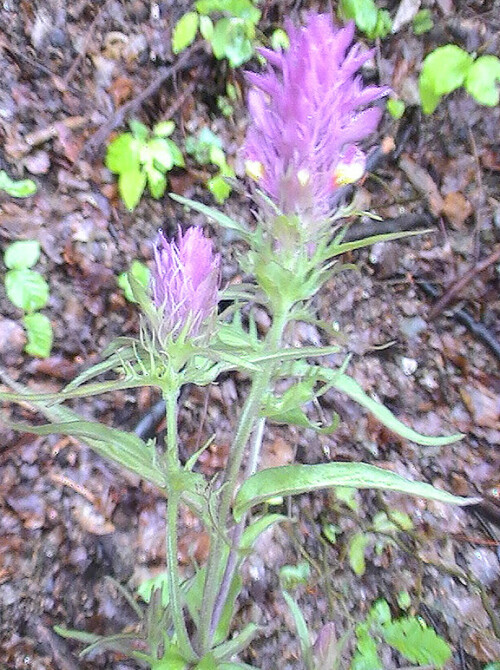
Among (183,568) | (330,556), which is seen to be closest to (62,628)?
(183,568)

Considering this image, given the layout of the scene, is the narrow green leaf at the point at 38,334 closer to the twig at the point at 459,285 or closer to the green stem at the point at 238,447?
the green stem at the point at 238,447

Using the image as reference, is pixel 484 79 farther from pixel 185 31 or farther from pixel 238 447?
pixel 238 447

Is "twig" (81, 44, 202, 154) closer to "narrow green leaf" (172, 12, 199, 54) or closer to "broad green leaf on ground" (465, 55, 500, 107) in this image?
"narrow green leaf" (172, 12, 199, 54)

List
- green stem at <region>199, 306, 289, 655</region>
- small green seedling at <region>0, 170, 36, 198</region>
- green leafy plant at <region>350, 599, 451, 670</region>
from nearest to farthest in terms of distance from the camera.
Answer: green stem at <region>199, 306, 289, 655</region> → green leafy plant at <region>350, 599, 451, 670</region> → small green seedling at <region>0, 170, 36, 198</region>

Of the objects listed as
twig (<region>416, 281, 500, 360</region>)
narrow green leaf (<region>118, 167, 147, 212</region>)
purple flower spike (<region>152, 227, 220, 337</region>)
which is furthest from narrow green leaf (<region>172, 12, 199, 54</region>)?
purple flower spike (<region>152, 227, 220, 337</region>)

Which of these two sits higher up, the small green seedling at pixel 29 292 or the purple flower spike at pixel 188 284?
the purple flower spike at pixel 188 284

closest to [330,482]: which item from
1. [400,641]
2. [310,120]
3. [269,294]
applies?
[269,294]

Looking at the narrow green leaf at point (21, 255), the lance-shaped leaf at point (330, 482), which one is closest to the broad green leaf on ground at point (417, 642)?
the lance-shaped leaf at point (330, 482)
